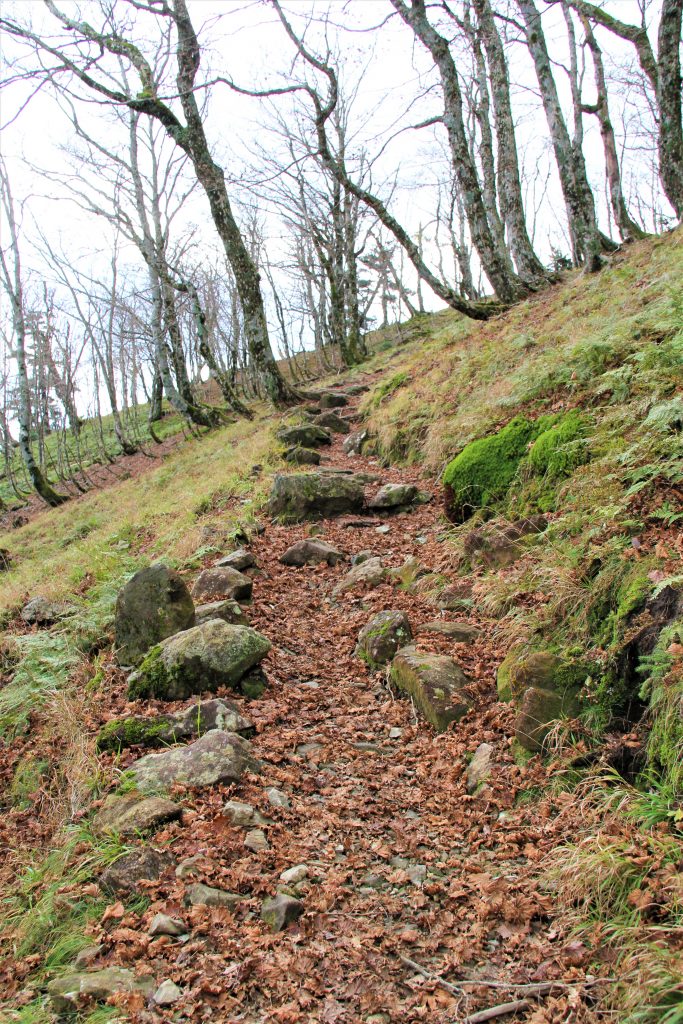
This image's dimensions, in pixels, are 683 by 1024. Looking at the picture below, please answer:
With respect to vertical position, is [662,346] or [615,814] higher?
[662,346]

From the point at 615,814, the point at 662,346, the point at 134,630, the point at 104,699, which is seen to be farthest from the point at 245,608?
the point at 662,346

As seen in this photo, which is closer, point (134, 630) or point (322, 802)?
point (322, 802)

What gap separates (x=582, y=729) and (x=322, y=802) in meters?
1.61

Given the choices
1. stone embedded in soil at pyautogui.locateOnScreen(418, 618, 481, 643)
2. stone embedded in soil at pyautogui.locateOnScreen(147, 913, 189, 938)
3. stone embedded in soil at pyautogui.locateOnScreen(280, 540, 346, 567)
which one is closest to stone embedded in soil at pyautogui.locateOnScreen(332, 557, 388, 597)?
stone embedded in soil at pyautogui.locateOnScreen(280, 540, 346, 567)

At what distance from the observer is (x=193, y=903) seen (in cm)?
290

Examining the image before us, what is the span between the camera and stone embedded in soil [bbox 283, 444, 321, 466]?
10852 millimetres

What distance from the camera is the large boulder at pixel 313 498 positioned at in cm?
855

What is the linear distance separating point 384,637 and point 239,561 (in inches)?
96.1

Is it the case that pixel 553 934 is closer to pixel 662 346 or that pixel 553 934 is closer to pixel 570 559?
pixel 570 559

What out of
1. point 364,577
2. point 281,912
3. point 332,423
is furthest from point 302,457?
point 281,912

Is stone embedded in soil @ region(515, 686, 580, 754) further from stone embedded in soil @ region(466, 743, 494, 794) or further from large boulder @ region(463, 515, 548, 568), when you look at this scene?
large boulder @ region(463, 515, 548, 568)

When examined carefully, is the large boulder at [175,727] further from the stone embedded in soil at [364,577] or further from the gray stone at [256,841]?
the stone embedded in soil at [364,577]

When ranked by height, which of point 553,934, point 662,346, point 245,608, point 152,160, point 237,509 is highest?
point 152,160

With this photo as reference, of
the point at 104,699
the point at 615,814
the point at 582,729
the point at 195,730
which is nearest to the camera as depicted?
the point at 615,814
